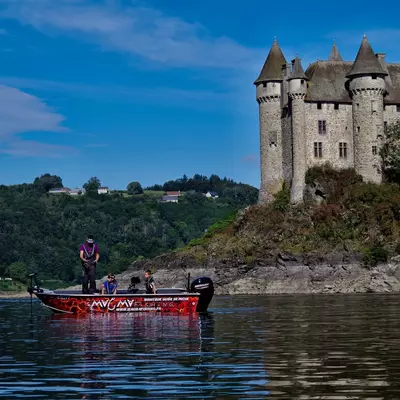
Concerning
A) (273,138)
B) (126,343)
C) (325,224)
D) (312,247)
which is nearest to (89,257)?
(126,343)

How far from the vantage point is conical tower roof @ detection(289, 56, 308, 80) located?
8162cm

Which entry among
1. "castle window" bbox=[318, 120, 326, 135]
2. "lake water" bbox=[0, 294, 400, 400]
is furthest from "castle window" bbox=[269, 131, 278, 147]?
"lake water" bbox=[0, 294, 400, 400]

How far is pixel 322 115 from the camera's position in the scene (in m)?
82.9

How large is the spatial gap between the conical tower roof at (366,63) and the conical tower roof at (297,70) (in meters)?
4.06

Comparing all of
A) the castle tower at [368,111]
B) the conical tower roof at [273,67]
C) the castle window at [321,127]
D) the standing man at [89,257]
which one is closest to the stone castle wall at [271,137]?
the conical tower roof at [273,67]

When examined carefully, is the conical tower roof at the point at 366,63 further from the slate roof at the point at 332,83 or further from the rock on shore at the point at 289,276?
the rock on shore at the point at 289,276

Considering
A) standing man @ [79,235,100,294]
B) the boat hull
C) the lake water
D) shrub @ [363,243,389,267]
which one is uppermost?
shrub @ [363,243,389,267]

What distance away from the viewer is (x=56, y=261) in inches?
6260

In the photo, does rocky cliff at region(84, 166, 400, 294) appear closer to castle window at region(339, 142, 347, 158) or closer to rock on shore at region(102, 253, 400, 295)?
rock on shore at region(102, 253, 400, 295)

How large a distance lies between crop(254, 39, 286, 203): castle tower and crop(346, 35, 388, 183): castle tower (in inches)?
269

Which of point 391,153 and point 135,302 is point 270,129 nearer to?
point 391,153

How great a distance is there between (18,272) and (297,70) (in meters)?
74.9

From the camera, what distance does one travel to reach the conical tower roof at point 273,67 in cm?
8514

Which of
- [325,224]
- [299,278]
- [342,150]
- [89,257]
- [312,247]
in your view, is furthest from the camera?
[342,150]
